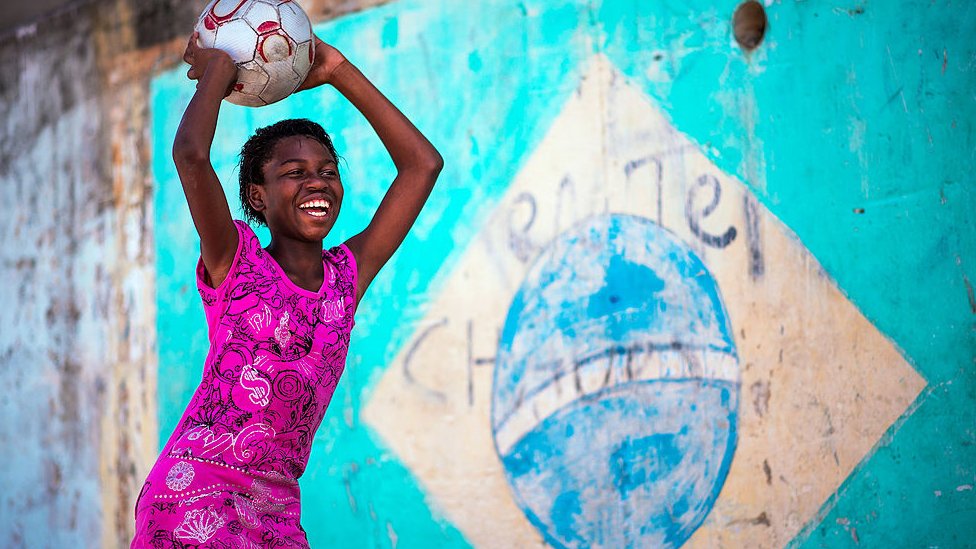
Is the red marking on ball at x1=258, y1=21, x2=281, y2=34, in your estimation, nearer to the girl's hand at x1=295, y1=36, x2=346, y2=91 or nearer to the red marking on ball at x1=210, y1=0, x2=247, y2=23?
the red marking on ball at x1=210, y1=0, x2=247, y2=23

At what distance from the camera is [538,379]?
4199mm

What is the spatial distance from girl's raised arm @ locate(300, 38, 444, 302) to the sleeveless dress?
0.42m

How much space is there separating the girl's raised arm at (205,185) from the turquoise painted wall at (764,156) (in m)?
2.10

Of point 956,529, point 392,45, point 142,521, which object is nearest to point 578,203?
point 392,45

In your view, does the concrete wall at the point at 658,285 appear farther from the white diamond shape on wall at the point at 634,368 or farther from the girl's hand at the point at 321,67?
the girl's hand at the point at 321,67

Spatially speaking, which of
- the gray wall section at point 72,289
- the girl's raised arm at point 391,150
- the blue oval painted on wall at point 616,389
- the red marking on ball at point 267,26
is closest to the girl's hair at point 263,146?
the girl's raised arm at point 391,150

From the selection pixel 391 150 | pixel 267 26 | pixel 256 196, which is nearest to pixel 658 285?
pixel 391 150

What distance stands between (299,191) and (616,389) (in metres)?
1.80

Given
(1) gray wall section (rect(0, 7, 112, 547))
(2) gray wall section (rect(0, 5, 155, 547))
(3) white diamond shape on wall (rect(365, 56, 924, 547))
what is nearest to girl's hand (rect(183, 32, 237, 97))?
(3) white diamond shape on wall (rect(365, 56, 924, 547))

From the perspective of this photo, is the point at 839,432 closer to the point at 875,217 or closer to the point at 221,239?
the point at 875,217

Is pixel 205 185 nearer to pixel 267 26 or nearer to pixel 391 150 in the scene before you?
pixel 267 26

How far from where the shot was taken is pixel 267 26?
8.87 ft

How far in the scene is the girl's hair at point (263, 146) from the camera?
2807mm

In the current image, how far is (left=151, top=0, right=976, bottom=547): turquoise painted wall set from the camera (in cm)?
354
